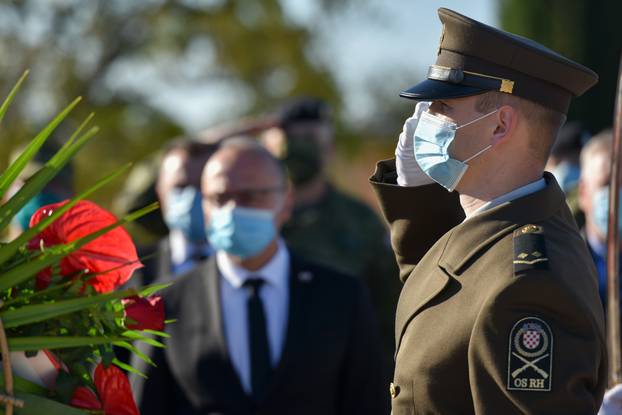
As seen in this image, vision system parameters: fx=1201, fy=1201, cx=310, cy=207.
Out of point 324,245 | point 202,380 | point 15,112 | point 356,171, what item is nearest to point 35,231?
point 202,380

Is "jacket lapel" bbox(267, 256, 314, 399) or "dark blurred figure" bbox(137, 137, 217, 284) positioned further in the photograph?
"dark blurred figure" bbox(137, 137, 217, 284)

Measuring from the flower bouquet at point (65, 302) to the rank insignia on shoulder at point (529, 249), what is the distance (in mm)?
807

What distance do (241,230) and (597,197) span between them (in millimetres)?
1867

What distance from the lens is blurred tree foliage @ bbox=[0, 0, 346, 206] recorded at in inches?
800

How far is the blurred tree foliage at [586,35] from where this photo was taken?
542 inches

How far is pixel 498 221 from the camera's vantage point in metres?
2.82

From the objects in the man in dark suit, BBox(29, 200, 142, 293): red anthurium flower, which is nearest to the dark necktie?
the man in dark suit

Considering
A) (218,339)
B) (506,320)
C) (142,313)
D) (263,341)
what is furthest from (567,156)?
(142,313)

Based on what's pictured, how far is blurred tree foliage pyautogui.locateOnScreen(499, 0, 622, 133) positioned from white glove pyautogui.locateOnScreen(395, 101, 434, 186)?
1090 cm

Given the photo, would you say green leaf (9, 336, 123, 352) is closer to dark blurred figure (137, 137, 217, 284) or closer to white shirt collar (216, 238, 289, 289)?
white shirt collar (216, 238, 289, 289)

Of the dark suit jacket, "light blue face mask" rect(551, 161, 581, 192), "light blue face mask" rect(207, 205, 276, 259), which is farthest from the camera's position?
"light blue face mask" rect(551, 161, 581, 192)

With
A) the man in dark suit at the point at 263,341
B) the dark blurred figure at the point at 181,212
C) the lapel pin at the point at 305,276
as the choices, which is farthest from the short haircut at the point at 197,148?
the lapel pin at the point at 305,276

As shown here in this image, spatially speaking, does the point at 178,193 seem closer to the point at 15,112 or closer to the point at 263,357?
the point at 263,357

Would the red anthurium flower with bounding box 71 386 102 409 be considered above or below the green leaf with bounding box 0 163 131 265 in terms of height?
below
